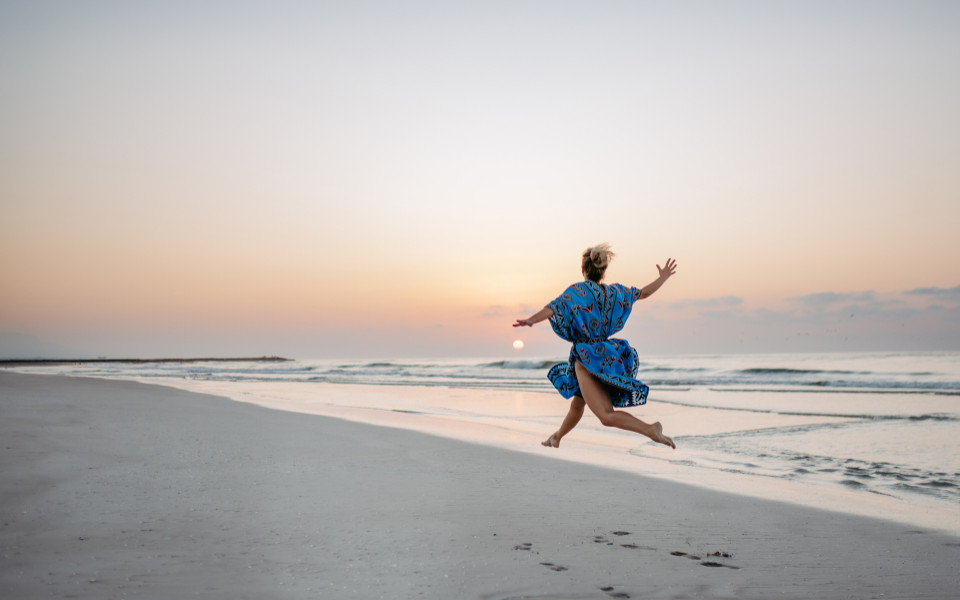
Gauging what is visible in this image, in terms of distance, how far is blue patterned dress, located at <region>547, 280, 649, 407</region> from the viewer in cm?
512

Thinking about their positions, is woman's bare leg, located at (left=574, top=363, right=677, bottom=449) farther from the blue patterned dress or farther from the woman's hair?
the woman's hair

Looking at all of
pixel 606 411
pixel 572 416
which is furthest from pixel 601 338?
pixel 572 416

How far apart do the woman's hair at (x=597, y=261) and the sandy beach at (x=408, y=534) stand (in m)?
1.84

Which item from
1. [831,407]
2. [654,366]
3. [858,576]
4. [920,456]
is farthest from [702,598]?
[654,366]

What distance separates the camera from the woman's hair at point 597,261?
5.21m

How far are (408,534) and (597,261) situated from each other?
2379mm

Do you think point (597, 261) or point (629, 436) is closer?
point (597, 261)

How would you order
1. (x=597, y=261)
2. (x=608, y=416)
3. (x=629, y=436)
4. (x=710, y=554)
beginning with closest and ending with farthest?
1. (x=710, y=554)
2. (x=608, y=416)
3. (x=597, y=261)
4. (x=629, y=436)

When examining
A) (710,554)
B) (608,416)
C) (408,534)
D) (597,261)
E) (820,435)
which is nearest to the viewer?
(710,554)

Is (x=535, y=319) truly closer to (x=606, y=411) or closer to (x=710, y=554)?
(x=606, y=411)

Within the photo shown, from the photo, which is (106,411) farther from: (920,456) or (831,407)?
(831,407)

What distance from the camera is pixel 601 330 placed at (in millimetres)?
5242

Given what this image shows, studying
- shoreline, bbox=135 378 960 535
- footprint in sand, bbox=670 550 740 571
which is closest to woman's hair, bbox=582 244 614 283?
footprint in sand, bbox=670 550 740 571

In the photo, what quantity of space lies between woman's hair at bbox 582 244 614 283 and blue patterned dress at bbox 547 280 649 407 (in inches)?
3.4
